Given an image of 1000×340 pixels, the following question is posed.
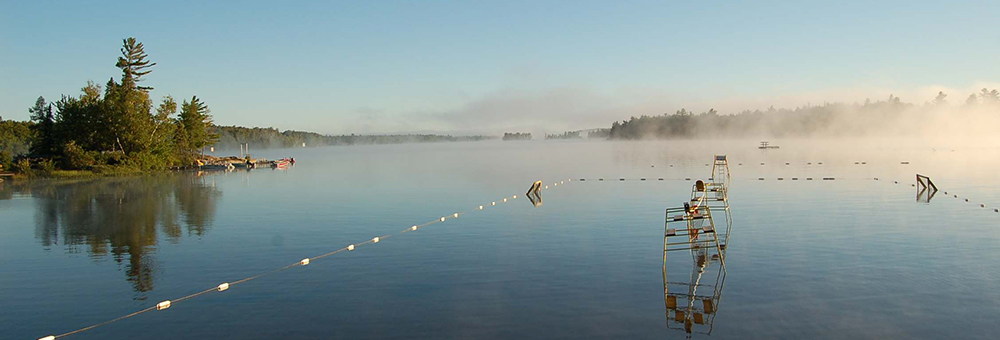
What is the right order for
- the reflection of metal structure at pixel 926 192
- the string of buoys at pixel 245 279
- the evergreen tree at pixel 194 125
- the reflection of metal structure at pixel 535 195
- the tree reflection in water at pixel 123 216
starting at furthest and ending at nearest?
the evergreen tree at pixel 194 125 < the reflection of metal structure at pixel 535 195 < the reflection of metal structure at pixel 926 192 < the tree reflection in water at pixel 123 216 < the string of buoys at pixel 245 279

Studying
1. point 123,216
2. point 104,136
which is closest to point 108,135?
point 104,136

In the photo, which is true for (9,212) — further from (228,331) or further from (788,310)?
(788,310)

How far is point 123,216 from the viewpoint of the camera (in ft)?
131

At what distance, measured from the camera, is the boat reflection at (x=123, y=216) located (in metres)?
27.6

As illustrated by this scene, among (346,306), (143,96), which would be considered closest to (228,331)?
(346,306)

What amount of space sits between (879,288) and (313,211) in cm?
3140

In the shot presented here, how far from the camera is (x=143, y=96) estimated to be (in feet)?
305

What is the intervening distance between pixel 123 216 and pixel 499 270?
27723mm

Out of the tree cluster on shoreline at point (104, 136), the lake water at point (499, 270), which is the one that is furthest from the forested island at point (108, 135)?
the lake water at point (499, 270)

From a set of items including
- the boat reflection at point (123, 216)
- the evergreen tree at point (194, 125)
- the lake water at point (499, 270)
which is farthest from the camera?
the evergreen tree at point (194, 125)

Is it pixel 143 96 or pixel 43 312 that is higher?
pixel 143 96

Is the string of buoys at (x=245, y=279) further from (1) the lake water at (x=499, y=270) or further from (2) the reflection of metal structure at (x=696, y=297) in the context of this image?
(2) the reflection of metal structure at (x=696, y=297)

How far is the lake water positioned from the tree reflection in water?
0.21 metres

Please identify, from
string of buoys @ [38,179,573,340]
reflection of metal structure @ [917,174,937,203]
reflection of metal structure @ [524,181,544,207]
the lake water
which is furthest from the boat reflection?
reflection of metal structure @ [917,174,937,203]
